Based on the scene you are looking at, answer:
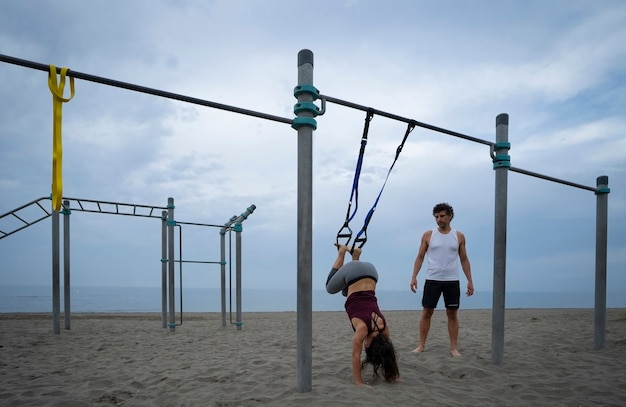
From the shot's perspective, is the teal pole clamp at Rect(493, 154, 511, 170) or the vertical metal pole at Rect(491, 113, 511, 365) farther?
the teal pole clamp at Rect(493, 154, 511, 170)

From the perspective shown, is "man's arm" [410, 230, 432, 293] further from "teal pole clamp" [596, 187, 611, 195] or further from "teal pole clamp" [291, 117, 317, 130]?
"teal pole clamp" [596, 187, 611, 195]

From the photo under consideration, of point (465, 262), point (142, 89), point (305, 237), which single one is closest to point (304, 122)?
point (305, 237)

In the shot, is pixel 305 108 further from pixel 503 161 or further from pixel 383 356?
pixel 503 161

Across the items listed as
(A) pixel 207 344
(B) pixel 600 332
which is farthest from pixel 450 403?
(A) pixel 207 344

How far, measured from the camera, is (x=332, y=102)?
12.4ft

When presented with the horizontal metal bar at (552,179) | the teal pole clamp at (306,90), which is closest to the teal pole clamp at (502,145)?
the horizontal metal bar at (552,179)

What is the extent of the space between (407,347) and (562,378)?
7.61ft

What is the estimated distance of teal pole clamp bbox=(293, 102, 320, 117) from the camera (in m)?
3.51

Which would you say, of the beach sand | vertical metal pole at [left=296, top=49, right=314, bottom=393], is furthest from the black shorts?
vertical metal pole at [left=296, top=49, right=314, bottom=393]

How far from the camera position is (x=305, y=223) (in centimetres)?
352

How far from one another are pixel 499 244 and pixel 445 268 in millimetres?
651

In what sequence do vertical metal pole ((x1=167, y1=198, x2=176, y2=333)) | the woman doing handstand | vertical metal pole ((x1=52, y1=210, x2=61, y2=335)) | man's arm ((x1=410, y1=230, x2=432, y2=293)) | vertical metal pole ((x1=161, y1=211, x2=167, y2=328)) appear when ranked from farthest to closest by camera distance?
vertical metal pole ((x1=161, y1=211, x2=167, y2=328)), vertical metal pole ((x1=167, y1=198, x2=176, y2=333)), vertical metal pole ((x1=52, y1=210, x2=61, y2=335)), man's arm ((x1=410, y1=230, x2=432, y2=293)), the woman doing handstand

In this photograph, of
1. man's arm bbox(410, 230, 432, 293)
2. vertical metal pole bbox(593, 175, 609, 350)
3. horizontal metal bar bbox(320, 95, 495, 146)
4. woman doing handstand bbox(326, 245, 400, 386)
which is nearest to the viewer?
woman doing handstand bbox(326, 245, 400, 386)

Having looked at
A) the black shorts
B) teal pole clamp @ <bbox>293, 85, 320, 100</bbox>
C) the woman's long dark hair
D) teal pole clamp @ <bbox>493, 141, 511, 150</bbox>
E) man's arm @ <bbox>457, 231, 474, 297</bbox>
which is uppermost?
teal pole clamp @ <bbox>293, 85, 320, 100</bbox>
